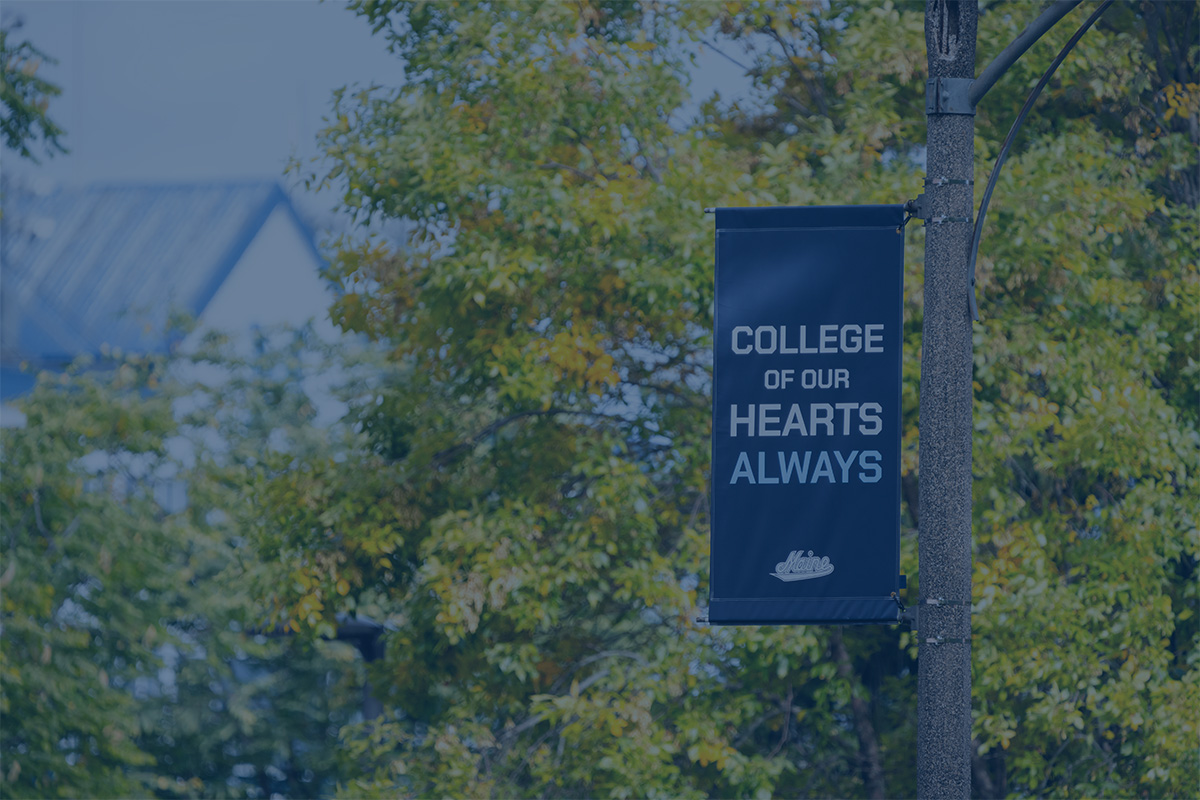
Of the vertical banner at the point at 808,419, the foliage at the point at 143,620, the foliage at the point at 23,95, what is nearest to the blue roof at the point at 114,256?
the foliage at the point at 143,620

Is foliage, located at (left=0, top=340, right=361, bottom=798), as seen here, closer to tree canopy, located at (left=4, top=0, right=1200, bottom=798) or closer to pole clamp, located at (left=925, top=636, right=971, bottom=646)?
tree canopy, located at (left=4, top=0, right=1200, bottom=798)

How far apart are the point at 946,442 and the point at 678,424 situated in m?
6.65

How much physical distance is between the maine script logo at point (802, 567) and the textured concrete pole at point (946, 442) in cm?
45

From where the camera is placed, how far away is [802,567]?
6.02 meters

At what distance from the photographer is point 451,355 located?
12336 millimetres

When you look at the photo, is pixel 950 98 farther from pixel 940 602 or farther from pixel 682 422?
pixel 682 422

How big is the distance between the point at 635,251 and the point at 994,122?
411cm

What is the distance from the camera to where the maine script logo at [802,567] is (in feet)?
19.7

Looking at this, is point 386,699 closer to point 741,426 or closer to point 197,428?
point 741,426

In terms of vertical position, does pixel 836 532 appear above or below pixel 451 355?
below

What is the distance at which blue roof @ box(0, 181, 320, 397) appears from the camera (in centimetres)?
3100

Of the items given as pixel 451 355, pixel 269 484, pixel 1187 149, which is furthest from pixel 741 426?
pixel 1187 149

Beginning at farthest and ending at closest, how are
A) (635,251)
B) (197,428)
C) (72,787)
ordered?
(197,428), (72,787), (635,251)

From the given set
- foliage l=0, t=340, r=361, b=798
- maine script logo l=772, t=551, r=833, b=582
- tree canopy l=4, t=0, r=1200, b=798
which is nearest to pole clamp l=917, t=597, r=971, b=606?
maine script logo l=772, t=551, r=833, b=582
